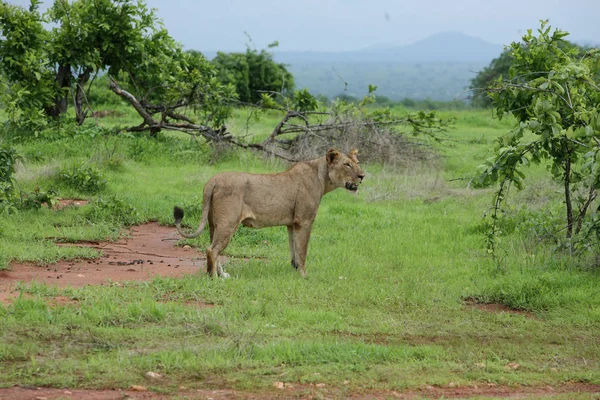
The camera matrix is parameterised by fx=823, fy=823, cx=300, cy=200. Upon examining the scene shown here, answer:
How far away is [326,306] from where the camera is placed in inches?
340

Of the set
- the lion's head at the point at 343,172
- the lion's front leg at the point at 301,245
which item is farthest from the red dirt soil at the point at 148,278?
the lion's head at the point at 343,172

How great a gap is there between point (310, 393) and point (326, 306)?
8.30 ft

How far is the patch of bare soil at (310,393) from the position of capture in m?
5.81

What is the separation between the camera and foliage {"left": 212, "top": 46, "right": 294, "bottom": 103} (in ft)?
90.8

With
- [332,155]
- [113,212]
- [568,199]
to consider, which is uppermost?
[332,155]

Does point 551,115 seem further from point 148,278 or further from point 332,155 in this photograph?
point 148,278

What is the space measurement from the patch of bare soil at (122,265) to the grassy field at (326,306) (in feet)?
0.71

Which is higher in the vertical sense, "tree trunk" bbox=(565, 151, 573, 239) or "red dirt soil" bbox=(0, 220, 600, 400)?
"tree trunk" bbox=(565, 151, 573, 239)

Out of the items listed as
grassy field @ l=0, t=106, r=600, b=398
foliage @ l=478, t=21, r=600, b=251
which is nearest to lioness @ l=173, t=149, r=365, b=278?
grassy field @ l=0, t=106, r=600, b=398

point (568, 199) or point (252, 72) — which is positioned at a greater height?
point (252, 72)

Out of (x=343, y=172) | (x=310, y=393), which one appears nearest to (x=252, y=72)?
(x=343, y=172)

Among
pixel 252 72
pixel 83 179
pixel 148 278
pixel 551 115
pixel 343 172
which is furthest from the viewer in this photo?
pixel 252 72

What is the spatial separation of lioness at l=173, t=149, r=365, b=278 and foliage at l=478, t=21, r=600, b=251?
6.33 feet

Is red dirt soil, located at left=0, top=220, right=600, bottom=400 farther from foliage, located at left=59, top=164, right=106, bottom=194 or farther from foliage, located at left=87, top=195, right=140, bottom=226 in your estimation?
foliage, located at left=59, top=164, right=106, bottom=194
